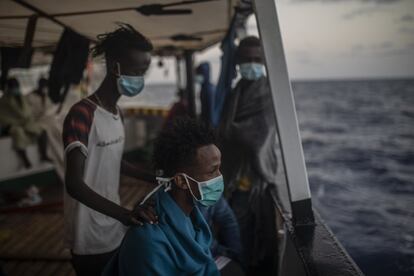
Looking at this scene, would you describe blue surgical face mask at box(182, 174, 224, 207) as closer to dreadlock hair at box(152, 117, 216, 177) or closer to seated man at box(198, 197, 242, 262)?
dreadlock hair at box(152, 117, 216, 177)

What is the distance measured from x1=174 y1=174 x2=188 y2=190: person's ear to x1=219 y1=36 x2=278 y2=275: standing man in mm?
1542

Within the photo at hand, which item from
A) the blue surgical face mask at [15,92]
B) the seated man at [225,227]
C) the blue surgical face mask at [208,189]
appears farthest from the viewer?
→ the blue surgical face mask at [15,92]

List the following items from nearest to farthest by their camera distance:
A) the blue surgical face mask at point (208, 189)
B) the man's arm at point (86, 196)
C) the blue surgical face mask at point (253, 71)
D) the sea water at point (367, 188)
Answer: the man's arm at point (86, 196), the blue surgical face mask at point (208, 189), the blue surgical face mask at point (253, 71), the sea water at point (367, 188)

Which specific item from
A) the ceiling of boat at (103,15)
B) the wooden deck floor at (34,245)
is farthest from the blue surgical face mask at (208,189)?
the wooden deck floor at (34,245)

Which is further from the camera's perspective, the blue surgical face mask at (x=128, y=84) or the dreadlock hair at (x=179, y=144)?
the blue surgical face mask at (x=128, y=84)

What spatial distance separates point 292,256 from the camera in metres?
2.30

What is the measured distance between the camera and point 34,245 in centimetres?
454

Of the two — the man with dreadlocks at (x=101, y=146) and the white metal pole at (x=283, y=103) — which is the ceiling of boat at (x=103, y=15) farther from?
the white metal pole at (x=283, y=103)

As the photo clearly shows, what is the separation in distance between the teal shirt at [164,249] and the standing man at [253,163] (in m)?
1.60

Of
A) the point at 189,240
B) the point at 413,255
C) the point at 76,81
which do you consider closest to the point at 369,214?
the point at 413,255

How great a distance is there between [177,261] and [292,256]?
0.93 m

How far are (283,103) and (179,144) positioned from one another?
2.67ft

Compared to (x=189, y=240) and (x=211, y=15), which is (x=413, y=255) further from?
(x=189, y=240)

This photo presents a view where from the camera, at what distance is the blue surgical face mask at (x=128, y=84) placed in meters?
2.28
